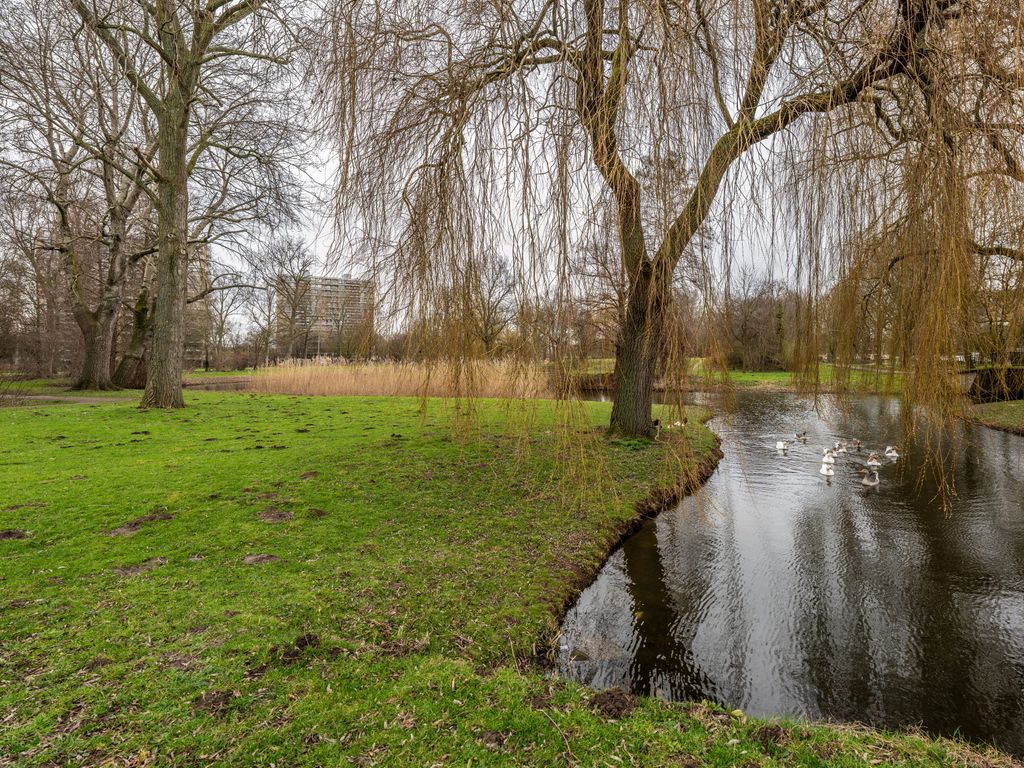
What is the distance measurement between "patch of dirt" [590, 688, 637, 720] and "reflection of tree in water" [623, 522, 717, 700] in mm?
434

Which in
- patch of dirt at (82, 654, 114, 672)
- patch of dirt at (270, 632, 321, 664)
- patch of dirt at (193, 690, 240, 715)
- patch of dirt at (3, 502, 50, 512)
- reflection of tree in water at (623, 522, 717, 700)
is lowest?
reflection of tree in water at (623, 522, 717, 700)

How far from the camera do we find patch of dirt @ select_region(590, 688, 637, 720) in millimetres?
1934

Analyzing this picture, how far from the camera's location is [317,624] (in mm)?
2393

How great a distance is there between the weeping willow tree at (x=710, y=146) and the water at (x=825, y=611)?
893mm

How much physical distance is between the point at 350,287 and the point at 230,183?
1132 centimetres

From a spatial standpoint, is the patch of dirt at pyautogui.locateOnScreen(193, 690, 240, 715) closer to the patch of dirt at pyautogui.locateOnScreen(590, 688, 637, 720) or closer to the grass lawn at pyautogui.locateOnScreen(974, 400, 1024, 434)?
the patch of dirt at pyautogui.locateOnScreen(590, 688, 637, 720)

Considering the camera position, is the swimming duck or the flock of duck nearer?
the swimming duck

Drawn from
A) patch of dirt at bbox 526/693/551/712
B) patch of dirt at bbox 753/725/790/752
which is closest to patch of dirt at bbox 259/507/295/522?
patch of dirt at bbox 526/693/551/712

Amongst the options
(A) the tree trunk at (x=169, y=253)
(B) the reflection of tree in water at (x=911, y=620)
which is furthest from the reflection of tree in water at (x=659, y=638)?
(A) the tree trunk at (x=169, y=253)

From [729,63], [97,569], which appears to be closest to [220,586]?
[97,569]

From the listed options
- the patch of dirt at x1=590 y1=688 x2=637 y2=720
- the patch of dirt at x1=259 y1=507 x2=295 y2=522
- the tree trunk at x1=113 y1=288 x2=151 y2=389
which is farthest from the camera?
the tree trunk at x1=113 y1=288 x2=151 y2=389

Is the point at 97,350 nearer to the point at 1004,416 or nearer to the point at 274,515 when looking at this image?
the point at 274,515

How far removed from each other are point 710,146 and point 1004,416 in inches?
522

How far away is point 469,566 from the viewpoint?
3.21 m
